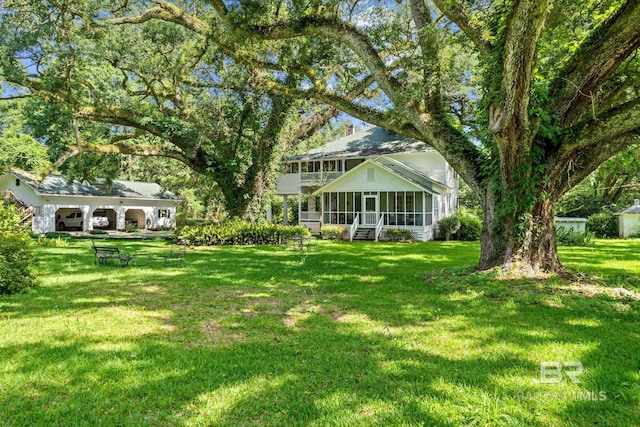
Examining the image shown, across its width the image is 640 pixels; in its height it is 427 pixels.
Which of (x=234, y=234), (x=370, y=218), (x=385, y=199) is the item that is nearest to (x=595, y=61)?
(x=234, y=234)

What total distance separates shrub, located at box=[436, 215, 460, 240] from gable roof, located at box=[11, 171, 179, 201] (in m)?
22.9

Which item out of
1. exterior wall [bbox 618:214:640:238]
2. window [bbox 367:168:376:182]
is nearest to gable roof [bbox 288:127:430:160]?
window [bbox 367:168:376:182]

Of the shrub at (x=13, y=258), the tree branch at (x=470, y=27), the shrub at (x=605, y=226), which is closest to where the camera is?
the shrub at (x=13, y=258)

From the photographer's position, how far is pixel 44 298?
7.02 m

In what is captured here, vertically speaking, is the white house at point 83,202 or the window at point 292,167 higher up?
the window at point 292,167

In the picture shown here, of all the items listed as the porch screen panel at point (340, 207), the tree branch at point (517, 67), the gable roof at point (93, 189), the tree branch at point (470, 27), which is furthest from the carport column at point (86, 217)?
the tree branch at point (517, 67)

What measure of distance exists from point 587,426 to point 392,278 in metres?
6.40

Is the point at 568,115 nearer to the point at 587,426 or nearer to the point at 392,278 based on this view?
the point at 392,278

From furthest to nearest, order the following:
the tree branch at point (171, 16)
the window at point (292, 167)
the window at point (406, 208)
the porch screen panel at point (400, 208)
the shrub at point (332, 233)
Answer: the window at point (292, 167)
the porch screen panel at point (400, 208)
the shrub at point (332, 233)
the window at point (406, 208)
the tree branch at point (171, 16)

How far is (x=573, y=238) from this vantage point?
62.9 ft

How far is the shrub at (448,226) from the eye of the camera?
23.1 meters

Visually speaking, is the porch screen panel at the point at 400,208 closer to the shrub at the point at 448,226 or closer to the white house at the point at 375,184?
the white house at the point at 375,184

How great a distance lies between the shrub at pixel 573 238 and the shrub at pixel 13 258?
891 inches

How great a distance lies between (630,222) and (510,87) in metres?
23.8
